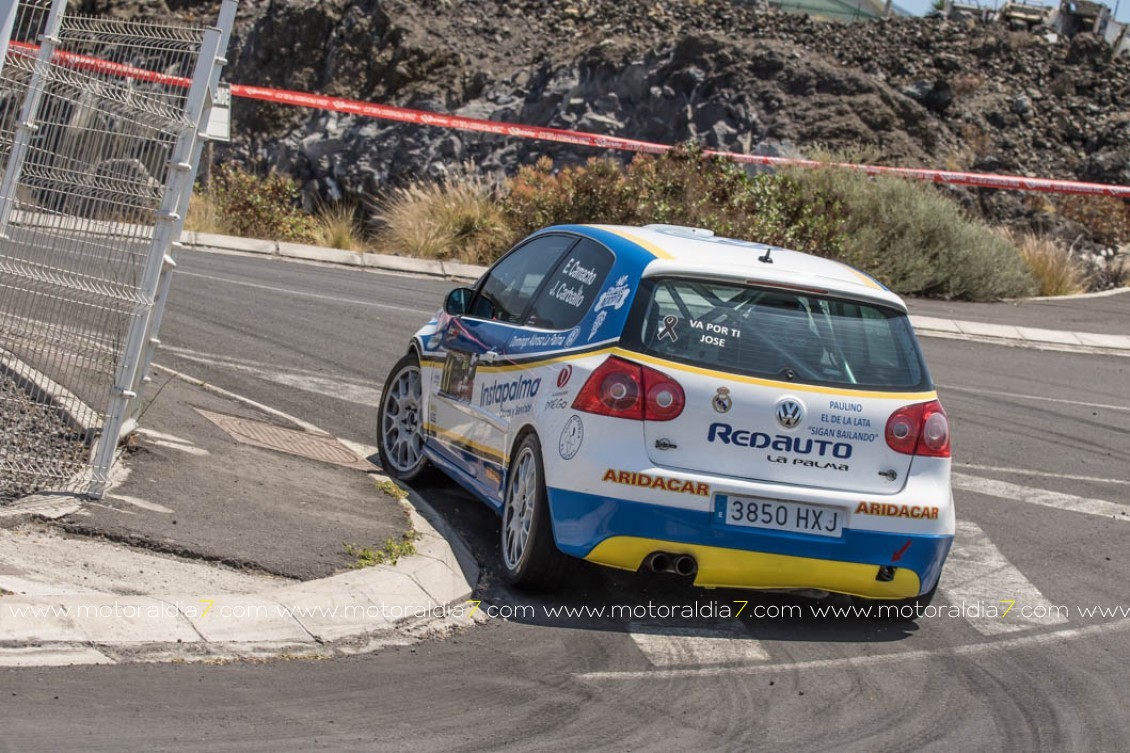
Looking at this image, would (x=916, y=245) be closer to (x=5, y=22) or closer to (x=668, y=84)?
(x=668, y=84)

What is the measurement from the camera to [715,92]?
2920 centimetres

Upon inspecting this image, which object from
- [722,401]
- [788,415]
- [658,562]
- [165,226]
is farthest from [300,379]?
[788,415]

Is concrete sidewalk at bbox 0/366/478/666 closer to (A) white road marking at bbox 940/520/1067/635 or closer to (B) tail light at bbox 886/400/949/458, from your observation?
(B) tail light at bbox 886/400/949/458

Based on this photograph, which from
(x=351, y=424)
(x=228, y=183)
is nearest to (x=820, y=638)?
(x=351, y=424)

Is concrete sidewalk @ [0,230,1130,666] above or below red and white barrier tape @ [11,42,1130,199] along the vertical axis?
below

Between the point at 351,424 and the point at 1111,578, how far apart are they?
499 centimetres

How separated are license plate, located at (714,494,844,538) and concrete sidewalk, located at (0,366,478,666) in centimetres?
121

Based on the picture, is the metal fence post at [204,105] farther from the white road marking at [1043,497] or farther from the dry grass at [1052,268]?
the dry grass at [1052,268]

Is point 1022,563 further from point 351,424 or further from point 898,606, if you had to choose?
point 351,424

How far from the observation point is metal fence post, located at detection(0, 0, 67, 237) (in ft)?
23.1

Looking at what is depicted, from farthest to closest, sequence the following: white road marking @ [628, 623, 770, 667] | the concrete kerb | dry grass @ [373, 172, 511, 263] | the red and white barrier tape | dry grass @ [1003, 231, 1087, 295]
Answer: the red and white barrier tape < dry grass @ [1003, 231, 1087, 295] < dry grass @ [373, 172, 511, 263] < the concrete kerb < white road marking @ [628, 623, 770, 667]

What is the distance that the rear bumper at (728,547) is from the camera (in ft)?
20.9

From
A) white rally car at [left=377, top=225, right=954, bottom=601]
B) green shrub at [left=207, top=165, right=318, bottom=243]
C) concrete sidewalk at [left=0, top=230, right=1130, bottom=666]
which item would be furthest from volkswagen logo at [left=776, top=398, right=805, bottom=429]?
green shrub at [left=207, top=165, right=318, bottom=243]

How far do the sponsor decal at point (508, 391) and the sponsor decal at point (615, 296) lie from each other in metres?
0.47
